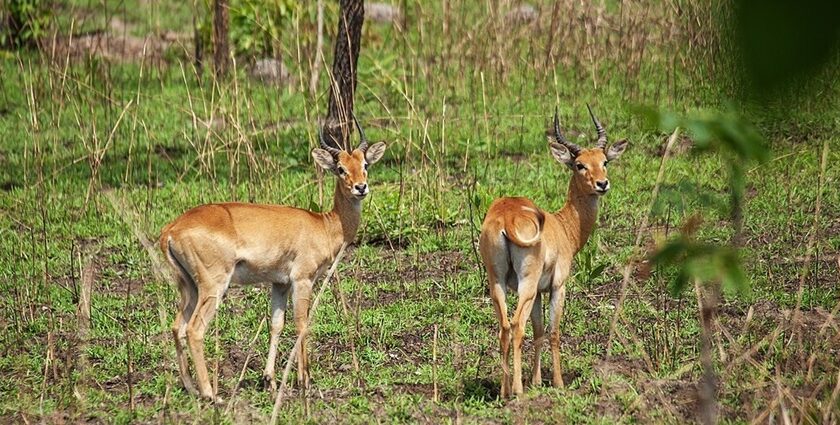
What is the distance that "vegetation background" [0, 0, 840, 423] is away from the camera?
204 cm

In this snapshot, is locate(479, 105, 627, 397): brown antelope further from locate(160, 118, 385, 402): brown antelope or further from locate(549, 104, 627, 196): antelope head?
locate(160, 118, 385, 402): brown antelope

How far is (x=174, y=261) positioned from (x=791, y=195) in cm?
435

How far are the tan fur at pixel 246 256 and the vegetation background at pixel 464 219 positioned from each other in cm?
14

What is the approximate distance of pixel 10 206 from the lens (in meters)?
8.05

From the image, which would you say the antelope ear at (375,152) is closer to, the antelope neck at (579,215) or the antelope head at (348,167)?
the antelope head at (348,167)

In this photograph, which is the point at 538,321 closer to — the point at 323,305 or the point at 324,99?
the point at 323,305

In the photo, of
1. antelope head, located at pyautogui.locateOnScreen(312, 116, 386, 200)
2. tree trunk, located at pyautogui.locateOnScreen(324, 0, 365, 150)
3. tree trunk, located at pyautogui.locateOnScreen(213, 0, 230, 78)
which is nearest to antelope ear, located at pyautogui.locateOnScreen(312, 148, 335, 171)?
antelope head, located at pyautogui.locateOnScreen(312, 116, 386, 200)

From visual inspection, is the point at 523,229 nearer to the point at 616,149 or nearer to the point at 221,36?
the point at 616,149

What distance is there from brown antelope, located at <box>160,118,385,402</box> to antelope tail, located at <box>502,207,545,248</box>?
37.1 inches

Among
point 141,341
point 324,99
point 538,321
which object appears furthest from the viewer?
point 324,99

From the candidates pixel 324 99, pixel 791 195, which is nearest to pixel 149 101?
pixel 324 99

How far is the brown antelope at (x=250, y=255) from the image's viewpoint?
510 cm

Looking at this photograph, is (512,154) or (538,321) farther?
(512,154)

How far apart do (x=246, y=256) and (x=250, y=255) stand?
0.07 feet
